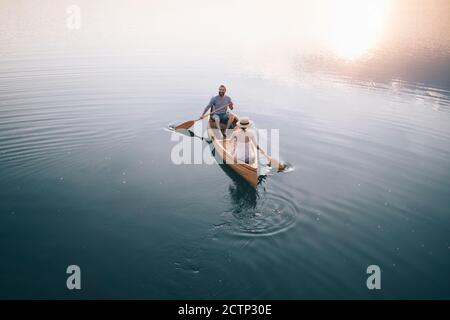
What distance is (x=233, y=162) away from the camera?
14.1m

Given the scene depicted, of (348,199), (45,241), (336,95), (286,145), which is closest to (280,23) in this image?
(336,95)

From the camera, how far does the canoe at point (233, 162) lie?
42.2 feet

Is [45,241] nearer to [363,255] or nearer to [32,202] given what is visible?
[32,202]

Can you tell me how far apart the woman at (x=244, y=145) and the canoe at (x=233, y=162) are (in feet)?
0.66

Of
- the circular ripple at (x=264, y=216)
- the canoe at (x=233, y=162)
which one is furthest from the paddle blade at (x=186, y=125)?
the circular ripple at (x=264, y=216)

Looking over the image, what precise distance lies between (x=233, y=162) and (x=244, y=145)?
821mm

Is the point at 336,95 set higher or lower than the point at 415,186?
higher

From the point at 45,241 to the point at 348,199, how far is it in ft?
33.6

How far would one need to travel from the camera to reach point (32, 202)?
11992mm

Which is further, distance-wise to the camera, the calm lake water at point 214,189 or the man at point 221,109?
the man at point 221,109
